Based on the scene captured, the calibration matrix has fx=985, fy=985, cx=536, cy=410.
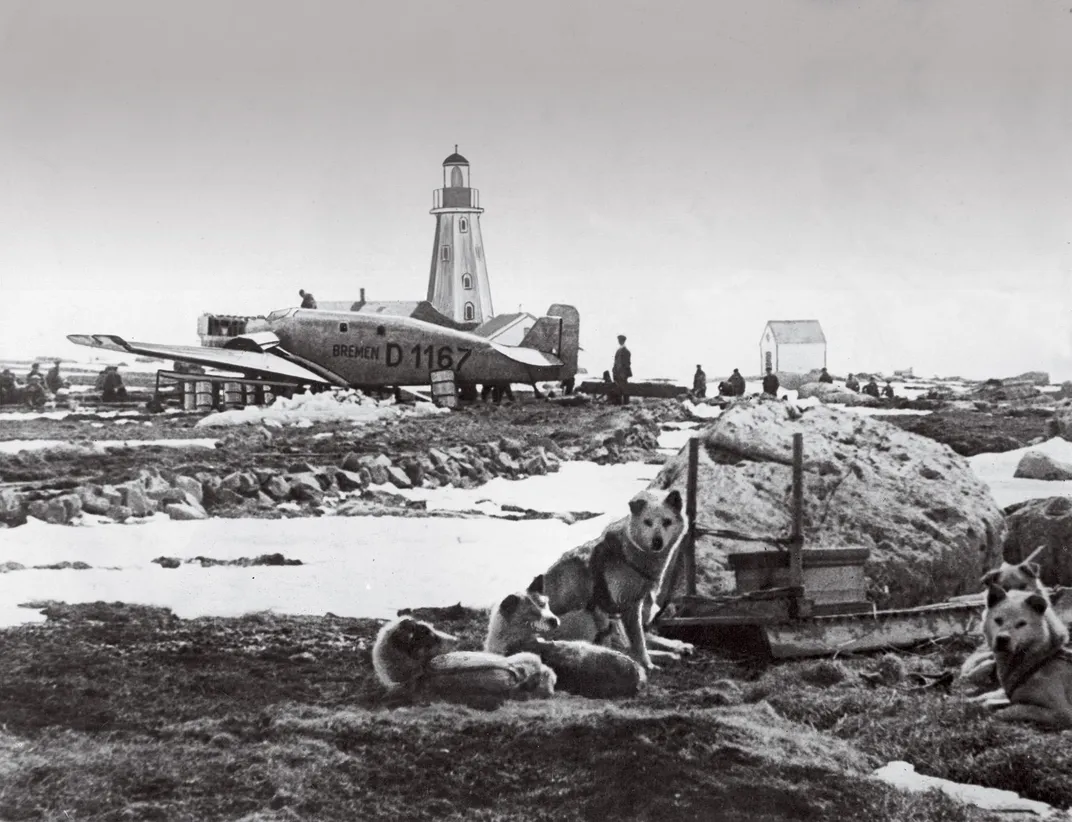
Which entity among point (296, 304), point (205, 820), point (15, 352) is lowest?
point (205, 820)

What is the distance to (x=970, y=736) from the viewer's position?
4148 millimetres

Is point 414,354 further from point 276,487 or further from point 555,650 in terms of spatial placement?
point 555,650

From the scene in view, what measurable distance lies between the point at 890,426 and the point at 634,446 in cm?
238

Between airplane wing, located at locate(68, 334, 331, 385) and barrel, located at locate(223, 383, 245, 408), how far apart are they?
0.39 m

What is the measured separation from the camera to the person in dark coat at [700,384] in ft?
31.3

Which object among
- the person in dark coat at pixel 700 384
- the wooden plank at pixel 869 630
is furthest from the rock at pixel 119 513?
the person in dark coat at pixel 700 384

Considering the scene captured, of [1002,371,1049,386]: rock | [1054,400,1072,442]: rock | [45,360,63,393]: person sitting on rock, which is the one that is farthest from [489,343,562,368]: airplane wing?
[1054,400,1072,442]: rock

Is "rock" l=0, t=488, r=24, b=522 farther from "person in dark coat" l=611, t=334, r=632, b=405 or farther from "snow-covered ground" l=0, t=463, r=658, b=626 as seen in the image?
"person in dark coat" l=611, t=334, r=632, b=405

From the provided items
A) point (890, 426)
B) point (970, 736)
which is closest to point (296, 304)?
point (890, 426)

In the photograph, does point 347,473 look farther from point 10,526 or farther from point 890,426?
point 890,426

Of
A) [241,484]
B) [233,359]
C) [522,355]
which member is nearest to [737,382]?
[241,484]

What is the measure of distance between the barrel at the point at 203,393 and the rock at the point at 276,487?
5.60 m

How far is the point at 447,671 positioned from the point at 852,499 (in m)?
3.36

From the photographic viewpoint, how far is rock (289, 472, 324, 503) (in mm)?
7184
